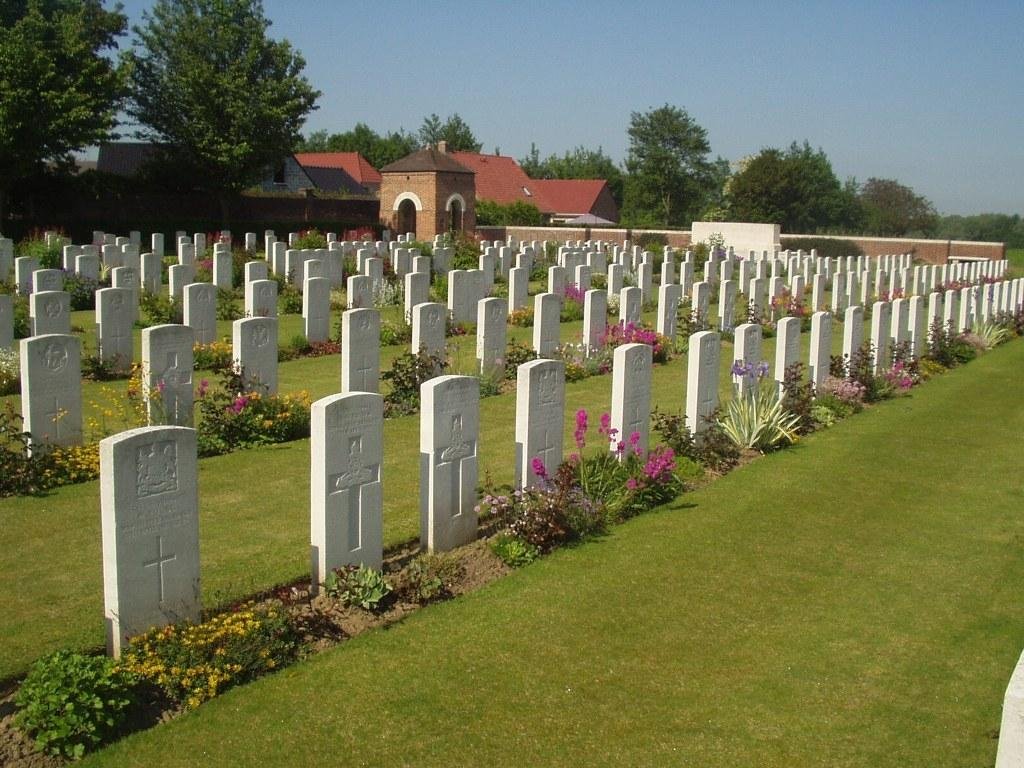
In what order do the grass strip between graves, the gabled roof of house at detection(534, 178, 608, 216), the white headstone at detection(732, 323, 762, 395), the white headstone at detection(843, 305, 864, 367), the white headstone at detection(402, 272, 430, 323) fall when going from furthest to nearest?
the gabled roof of house at detection(534, 178, 608, 216) < the white headstone at detection(402, 272, 430, 323) < the white headstone at detection(843, 305, 864, 367) < the white headstone at detection(732, 323, 762, 395) < the grass strip between graves

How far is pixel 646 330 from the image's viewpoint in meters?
16.5

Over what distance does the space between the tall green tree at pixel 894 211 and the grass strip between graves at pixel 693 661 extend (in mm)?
78980

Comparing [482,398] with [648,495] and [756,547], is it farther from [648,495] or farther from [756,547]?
[756,547]

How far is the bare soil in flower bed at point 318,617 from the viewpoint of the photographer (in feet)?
16.1

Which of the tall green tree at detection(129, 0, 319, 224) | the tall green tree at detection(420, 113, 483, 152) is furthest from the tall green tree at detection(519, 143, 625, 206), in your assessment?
the tall green tree at detection(129, 0, 319, 224)

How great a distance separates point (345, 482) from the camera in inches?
260

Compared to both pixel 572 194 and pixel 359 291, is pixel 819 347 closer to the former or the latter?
pixel 359 291

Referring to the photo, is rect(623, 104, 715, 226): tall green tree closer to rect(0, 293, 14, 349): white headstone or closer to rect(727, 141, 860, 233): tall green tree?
rect(727, 141, 860, 233): tall green tree

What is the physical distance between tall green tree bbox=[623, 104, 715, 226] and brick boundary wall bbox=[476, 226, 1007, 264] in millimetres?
29464

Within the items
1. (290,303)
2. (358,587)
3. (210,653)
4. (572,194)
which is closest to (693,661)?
(358,587)

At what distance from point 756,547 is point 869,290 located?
798 inches

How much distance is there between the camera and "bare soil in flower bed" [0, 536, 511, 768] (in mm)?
4910

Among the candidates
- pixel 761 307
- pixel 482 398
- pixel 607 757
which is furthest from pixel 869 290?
pixel 607 757

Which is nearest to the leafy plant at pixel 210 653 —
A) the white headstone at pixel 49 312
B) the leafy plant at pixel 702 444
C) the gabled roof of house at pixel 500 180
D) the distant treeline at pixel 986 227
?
the leafy plant at pixel 702 444
